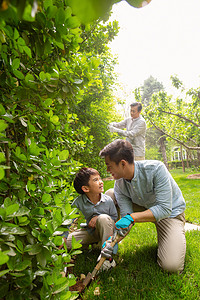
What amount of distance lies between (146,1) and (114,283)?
2049mm

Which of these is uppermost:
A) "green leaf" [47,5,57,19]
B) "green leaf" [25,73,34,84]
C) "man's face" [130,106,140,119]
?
"man's face" [130,106,140,119]

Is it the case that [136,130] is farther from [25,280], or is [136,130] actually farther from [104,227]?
[25,280]

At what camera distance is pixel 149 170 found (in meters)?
2.28

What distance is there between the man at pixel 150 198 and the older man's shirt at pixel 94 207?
8.2 inches

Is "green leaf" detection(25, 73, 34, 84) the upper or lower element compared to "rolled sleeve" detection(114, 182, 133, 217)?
upper

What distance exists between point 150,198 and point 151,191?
0.36ft

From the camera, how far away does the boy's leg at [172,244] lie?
2.00 meters

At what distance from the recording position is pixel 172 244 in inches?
86.5

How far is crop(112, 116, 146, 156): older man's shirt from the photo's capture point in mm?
4637

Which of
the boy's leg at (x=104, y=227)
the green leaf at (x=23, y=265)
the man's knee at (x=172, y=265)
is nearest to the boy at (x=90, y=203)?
the boy's leg at (x=104, y=227)

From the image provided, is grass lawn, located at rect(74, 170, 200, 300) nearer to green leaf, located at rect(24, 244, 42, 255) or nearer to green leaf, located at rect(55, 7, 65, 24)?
green leaf, located at rect(24, 244, 42, 255)

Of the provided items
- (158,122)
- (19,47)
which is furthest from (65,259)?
(158,122)

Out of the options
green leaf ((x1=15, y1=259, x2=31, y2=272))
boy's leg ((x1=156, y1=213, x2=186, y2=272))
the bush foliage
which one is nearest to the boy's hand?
boy's leg ((x1=156, y1=213, x2=186, y2=272))

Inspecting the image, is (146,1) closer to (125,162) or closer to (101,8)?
(101,8)
